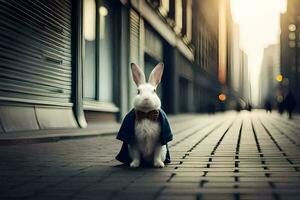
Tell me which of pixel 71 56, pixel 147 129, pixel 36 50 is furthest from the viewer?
pixel 71 56

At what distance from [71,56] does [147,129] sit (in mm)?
9753

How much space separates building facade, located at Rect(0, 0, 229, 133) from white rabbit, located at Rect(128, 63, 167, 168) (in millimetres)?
5077

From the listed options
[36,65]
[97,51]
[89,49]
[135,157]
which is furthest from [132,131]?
[97,51]

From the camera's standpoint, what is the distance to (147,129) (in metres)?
6.09

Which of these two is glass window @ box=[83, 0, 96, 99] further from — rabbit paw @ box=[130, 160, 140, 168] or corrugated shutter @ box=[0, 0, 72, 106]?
rabbit paw @ box=[130, 160, 140, 168]

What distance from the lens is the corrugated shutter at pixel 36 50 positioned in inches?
445

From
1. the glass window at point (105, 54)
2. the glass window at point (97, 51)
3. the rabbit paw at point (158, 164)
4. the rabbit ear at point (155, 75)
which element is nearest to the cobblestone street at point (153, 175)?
the rabbit paw at point (158, 164)

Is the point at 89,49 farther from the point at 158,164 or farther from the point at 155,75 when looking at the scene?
the point at 158,164

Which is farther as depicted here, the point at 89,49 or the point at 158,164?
the point at 89,49

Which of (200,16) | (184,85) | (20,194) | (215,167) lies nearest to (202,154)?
(215,167)

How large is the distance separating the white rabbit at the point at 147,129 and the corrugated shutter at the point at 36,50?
17.4 ft

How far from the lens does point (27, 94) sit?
1236 centimetres

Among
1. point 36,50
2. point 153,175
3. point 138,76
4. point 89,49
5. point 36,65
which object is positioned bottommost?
point 153,175

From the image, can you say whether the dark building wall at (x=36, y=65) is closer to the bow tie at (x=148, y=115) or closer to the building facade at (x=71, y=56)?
the building facade at (x=71, y=56)
